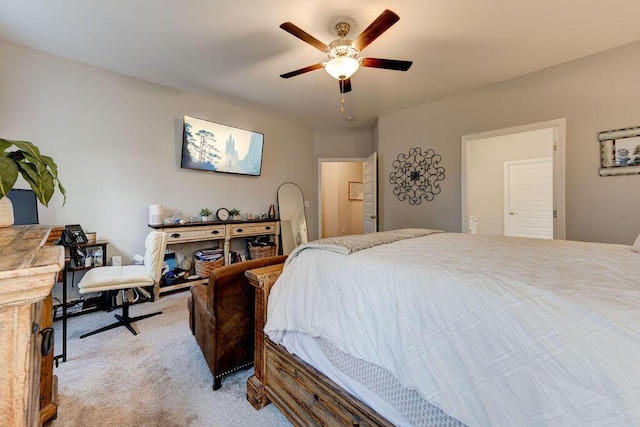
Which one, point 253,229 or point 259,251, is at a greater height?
point 253,229

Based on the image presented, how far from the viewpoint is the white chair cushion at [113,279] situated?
87.0 inches

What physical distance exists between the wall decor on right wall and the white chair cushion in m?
4.53

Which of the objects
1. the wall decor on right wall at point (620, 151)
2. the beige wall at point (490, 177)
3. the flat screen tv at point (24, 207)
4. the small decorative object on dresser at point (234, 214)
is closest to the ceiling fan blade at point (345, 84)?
the small decorative object on dresser at point (234, 214)

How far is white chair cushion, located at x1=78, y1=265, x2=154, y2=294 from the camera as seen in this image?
7.25 feet

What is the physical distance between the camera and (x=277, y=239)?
4410 mm

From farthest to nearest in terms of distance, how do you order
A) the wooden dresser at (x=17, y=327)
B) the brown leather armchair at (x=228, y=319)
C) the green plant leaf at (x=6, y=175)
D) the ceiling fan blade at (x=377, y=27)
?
the ceiling fan blade at (x=377, y=27)
the brown leather armchair at (x=228, y=319)
the green plant leaf at (x=6, y=175)
the wooden dresser at (x=17, y=327)

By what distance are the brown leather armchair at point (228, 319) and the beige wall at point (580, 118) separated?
3091 mm

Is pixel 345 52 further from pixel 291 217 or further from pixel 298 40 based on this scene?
pixel 291 217

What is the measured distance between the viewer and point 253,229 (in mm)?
4066

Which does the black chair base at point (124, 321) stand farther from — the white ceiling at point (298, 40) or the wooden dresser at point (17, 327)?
the white ceiling at point (298, 40)

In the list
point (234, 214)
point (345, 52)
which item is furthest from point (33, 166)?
point (234, 214)

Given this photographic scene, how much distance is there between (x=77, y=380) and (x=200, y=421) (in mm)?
990

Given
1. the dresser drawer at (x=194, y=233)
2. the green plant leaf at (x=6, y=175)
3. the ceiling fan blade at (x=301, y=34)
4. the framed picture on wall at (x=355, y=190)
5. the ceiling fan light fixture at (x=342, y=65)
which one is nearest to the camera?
the green plant leaf at (x=6, y=175)

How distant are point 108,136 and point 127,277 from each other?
1793mm
